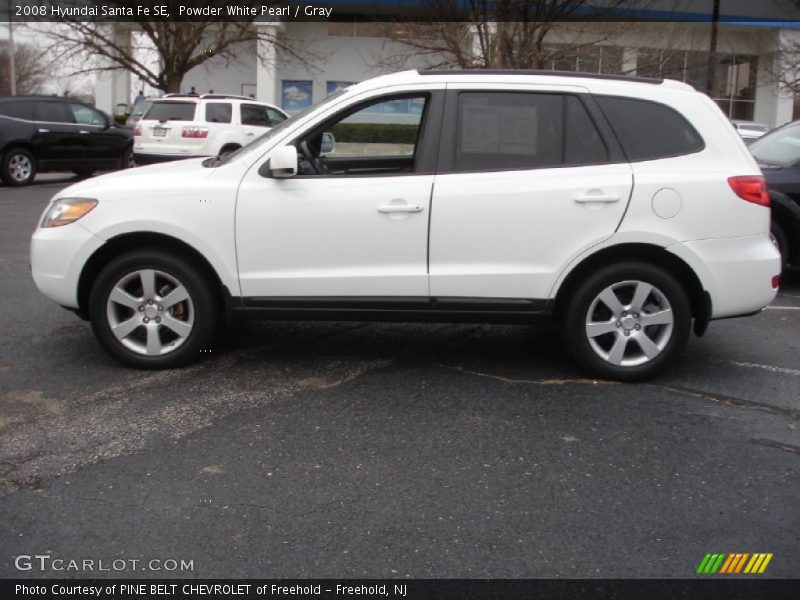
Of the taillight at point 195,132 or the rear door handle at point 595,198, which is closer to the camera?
the rear door handle at point 595,198

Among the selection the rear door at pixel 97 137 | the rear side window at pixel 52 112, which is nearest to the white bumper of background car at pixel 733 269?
the rear side window at pixel 52 112

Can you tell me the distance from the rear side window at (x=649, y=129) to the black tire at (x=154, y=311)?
8.82 feet

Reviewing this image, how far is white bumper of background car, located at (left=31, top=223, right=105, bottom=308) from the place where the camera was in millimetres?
5297

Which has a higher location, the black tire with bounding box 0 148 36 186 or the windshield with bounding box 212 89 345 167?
the windshield with bounding box 212 89 345 167

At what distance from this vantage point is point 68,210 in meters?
5.35

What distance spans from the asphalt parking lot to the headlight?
0.94 m

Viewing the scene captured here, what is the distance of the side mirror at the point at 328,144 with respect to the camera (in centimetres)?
595

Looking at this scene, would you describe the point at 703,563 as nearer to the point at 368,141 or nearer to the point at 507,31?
the point at 368,141

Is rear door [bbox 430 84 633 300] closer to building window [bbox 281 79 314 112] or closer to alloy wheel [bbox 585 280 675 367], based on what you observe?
alloy wheel [bbox 585 280 675 367]

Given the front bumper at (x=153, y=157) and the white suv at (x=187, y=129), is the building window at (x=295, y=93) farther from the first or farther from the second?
the front bumper at (x=153, y=157)

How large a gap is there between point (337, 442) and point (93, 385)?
1733mm

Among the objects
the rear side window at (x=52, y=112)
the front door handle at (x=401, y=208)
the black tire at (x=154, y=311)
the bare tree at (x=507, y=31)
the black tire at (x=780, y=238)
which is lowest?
the black tire at (x=154, y=311)

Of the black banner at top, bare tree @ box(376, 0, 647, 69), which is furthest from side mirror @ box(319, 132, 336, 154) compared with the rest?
the black banner at top
